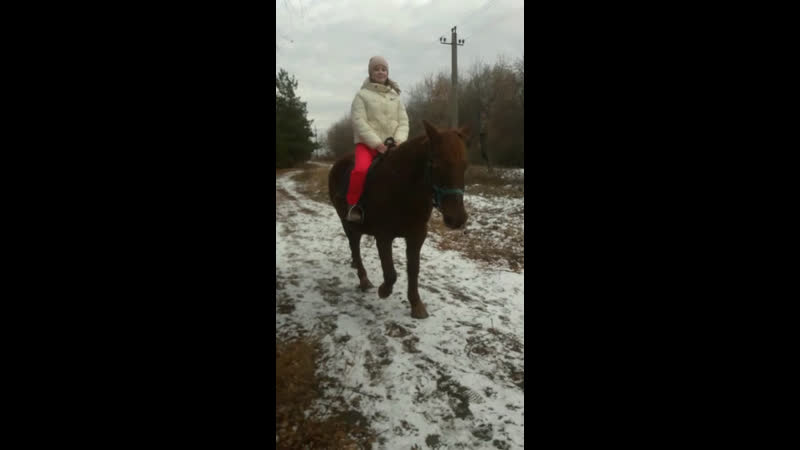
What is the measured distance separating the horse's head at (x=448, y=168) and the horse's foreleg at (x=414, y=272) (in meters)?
0.62

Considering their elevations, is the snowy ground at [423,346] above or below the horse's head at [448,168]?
below

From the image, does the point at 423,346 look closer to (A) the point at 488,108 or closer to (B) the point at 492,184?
(B) the point at 492,184

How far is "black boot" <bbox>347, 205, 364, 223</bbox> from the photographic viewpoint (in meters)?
3.04

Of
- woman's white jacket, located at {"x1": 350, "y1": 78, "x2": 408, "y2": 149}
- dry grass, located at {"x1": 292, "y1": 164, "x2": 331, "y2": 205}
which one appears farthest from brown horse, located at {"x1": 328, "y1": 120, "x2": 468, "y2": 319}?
dry grass, located at {"x1": 292, "y1": 164, "x2": 331, "y2": 205}

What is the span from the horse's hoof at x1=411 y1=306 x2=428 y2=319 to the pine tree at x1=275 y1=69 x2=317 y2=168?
55.8 ft

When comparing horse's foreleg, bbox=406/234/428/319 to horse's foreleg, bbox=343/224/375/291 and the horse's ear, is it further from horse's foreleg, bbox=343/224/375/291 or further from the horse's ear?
the horse's ear

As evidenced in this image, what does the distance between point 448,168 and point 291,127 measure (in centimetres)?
1953

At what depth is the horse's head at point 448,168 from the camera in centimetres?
219

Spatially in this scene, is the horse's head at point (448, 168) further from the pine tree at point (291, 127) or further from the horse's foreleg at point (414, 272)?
the pine tree at point (291, 127)

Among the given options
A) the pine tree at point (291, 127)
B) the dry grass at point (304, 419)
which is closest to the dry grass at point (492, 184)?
the dry grass at point (304, 419)

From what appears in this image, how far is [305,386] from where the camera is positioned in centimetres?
216
